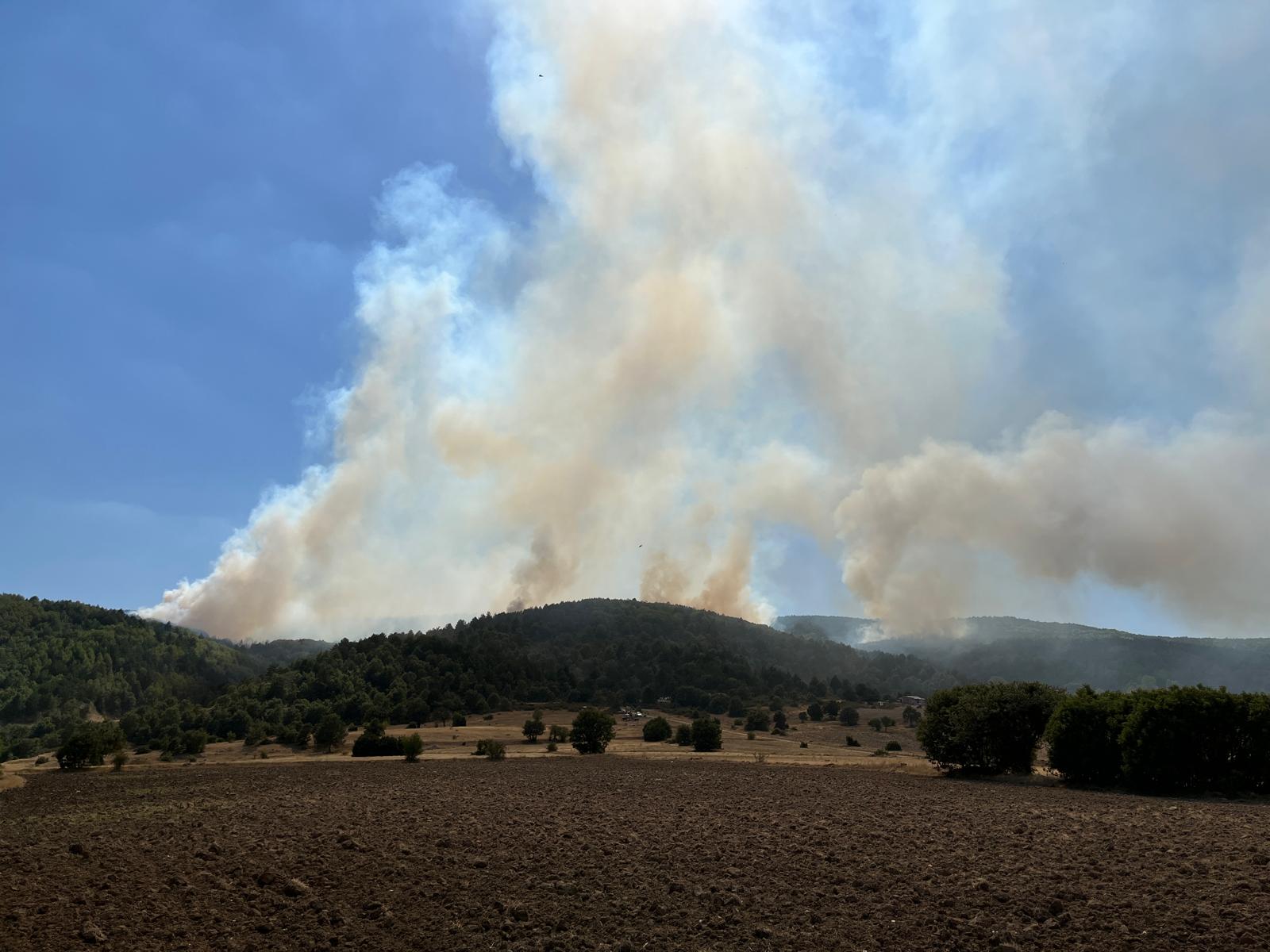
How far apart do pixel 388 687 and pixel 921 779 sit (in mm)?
142816

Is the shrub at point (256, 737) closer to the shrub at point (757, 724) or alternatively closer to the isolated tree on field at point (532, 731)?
the isolated tree on field at point (532, 731)

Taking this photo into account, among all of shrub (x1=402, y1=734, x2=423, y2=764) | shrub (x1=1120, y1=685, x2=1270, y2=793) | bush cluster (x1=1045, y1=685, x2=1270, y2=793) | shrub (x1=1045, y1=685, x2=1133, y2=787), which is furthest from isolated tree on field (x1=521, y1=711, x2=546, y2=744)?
shrub (x1=1120, y1=685, x2=1270, y2=793)

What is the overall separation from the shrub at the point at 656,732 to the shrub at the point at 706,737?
32.1 feet

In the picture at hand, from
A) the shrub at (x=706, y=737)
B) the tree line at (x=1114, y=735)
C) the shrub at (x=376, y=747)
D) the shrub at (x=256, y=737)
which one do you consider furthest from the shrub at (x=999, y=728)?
the shrub at (x=256, y=737)

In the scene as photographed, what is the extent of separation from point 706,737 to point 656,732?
1441 cm

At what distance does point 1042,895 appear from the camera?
21.4m

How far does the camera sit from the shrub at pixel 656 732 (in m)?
109

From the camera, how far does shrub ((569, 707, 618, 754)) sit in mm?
89375

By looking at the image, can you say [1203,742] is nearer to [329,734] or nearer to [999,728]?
[999,728]

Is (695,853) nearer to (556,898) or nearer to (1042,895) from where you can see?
(556,898)

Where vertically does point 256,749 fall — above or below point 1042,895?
below

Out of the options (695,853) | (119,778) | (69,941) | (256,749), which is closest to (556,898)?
(695,853)

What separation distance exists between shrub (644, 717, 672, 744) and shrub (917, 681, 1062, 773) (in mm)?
51383

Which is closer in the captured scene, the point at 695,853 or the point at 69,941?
the point at 69,941
